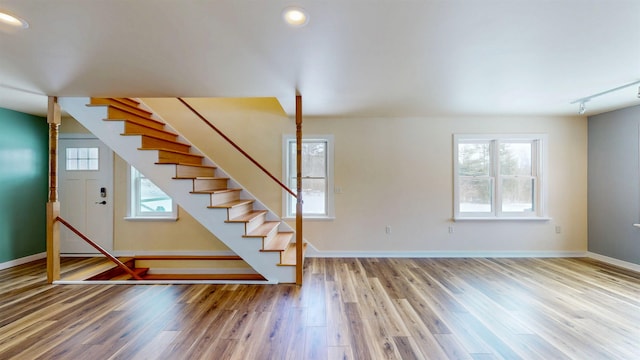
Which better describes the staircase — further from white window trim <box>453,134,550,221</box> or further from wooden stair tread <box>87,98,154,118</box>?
white window trim <box>453,134,550,221</box>

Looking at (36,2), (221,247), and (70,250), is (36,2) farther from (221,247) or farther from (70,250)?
(70,250)

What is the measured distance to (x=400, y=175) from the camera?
14.4 feet

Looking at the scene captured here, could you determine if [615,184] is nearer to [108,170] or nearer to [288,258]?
[288,258]

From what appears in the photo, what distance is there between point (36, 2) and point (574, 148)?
255 inches

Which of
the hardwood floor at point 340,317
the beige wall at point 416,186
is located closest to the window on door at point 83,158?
the hardwood floor at point 340,317

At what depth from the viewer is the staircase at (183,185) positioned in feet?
10.4

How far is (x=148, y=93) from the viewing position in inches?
122

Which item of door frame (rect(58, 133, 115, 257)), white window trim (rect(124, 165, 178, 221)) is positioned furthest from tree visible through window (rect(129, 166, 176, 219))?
door frame (rect(58, 133, 115, 257))

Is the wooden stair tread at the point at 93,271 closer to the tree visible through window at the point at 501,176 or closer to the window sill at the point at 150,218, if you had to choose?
the window sill at the point at 150,218

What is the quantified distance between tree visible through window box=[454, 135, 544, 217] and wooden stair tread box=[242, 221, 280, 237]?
311 centimetres

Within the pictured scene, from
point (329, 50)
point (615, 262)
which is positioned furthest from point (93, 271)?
point (615, 262)

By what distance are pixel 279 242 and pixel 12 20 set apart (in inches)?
118

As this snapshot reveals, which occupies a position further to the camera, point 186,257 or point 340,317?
point 186,257

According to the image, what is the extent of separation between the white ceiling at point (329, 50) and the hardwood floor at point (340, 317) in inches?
88.7
